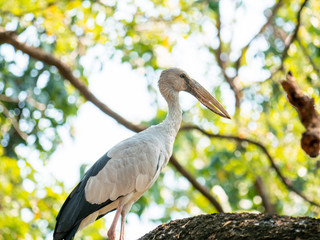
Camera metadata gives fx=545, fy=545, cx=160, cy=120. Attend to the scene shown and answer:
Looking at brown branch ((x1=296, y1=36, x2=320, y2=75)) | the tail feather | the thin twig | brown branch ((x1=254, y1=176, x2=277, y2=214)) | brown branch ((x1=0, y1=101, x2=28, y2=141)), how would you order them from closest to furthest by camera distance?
1. the tail feather
2. brown branch ((x1=0, y1=101, x2=28, y2=141))
3. brown branch ((x1=254, y1=176, x2=277, y2=214))
4. brown branch ((x1=296, y1=36, x2=320, y2=75))
5. the thin twig

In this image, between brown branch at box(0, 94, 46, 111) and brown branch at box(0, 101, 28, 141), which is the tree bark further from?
brown branch at box(0, 94, 46, 111)

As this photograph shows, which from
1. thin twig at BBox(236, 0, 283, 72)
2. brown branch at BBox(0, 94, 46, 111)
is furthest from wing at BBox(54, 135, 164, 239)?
thin twig at BBox(236, 0, 283, 72)

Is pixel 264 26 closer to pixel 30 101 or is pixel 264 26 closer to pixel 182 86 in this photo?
pixel 30 101

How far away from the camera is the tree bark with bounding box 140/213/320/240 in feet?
14.2

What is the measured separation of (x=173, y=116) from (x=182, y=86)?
0.43 metres

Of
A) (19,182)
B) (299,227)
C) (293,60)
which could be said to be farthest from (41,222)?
(293,60)

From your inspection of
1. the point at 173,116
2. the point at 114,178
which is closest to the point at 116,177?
the point at 114,178

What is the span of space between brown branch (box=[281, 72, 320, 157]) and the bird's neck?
1.65 meters

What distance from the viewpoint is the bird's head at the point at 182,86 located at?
6.43m

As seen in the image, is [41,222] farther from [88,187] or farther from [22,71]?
[88,187]

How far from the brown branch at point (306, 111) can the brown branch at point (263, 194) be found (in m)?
5.37

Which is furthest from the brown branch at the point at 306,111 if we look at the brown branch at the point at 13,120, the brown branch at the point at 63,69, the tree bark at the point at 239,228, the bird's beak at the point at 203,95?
the brown branch at the point at 13,120

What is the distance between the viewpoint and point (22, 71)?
899 centimetres

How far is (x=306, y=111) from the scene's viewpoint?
4.91 m
